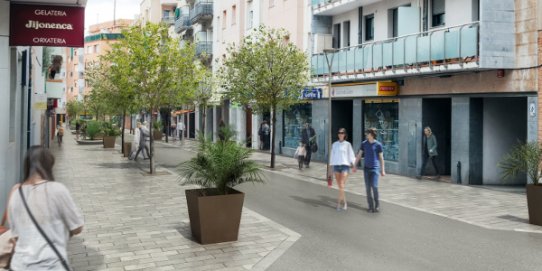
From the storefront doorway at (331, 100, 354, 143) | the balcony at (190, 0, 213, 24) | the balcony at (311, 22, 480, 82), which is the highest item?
the balcony at (190, 0, 213, 24)

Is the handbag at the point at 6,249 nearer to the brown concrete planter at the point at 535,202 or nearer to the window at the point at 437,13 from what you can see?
the brown concrete planter at the point at 535,202

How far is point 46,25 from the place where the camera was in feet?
31.2

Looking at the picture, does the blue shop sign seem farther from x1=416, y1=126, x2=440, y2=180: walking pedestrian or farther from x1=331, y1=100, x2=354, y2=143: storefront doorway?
x1=416, y1=126, x2=440, y2=180: walking pedestrian

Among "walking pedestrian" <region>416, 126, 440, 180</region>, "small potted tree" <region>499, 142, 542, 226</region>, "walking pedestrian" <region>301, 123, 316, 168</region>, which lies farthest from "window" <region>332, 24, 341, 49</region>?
"small potted tree" <region>499, 142, 542, 226</region>

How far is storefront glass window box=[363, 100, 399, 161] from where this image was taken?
69.4 ft

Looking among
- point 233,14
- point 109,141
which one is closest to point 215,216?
point 109,141

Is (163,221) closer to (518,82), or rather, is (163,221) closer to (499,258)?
(499,258)

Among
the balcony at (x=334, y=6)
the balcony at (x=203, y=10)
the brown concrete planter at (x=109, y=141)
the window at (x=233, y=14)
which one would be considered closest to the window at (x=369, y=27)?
the balcony at (x=334, y=6)

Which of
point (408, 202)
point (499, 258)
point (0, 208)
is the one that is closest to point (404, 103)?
point (408, 202)

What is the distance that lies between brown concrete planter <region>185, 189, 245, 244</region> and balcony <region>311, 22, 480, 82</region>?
33.7 feet

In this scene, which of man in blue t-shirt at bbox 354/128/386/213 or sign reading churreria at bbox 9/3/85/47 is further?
man in blue t-shirt at bbox 354/128/386/213

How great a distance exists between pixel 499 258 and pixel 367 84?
14416 mm

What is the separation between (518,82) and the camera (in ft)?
50.9

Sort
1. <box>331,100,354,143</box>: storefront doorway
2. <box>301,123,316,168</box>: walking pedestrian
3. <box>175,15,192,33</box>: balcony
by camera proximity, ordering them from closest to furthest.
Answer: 1. <box>301,123,316,168</box>: walking pedestrian
2. <box>331,100,354,143</box>: storefront doorway
3. <box>175,15,192,33</box>: balcony
